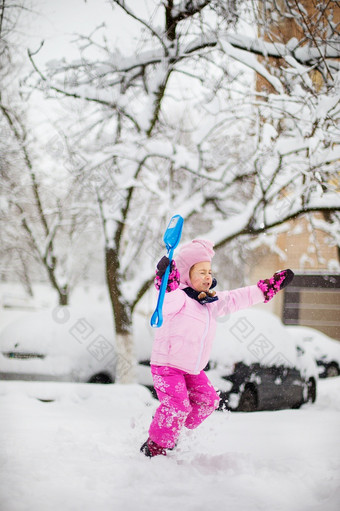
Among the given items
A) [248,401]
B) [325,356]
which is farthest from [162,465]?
[325,356]

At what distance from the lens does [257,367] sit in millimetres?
5512

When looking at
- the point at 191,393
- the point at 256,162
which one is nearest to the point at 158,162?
the point at 256,162

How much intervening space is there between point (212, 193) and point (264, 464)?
4642mm

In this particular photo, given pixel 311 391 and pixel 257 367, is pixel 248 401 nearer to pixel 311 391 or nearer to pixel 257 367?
pixel 257 367

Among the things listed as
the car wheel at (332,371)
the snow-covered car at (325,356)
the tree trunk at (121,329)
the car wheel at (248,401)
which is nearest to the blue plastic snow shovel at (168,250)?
the car wheel at (248,401)

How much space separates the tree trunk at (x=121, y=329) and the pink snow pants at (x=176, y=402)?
140 inches

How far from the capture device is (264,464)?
8.44ft

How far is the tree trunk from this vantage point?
20.6ft

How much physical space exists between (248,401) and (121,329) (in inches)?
76.5

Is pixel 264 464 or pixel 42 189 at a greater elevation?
pixel 42 189

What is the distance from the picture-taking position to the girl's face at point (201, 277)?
277cm

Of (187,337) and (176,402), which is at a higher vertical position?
(187,337)

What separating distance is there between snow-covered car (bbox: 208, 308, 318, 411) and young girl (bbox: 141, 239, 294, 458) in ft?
7.75

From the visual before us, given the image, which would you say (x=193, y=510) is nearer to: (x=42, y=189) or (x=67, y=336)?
(x=67, y=336)
